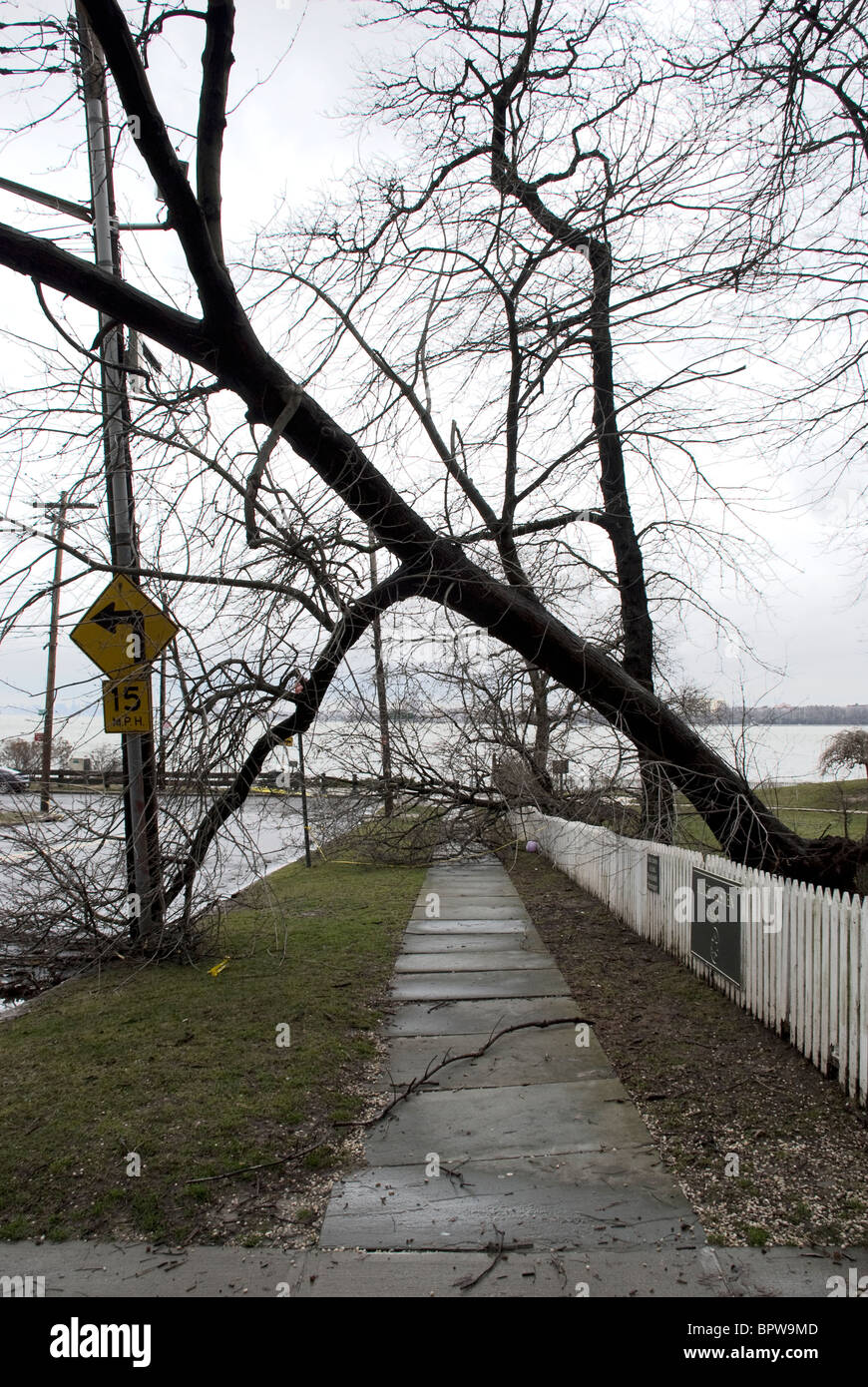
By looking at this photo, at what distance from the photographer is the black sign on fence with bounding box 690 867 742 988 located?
700 cm

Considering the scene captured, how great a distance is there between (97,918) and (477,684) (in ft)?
13.7

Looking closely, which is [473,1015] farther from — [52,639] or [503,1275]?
[52,639]

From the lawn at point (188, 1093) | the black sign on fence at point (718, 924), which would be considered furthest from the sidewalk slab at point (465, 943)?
the black sign on fence at point (718, 924)

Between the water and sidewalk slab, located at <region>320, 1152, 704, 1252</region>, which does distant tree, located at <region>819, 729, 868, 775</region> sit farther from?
sidewalk slab, located at <region>320, 1152, 704, 1252</region>

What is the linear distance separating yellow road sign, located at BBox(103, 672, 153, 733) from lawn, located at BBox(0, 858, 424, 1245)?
78.5 inches

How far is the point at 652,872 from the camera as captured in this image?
31.4 ft

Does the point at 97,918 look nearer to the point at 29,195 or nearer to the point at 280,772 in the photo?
the point at 280,772

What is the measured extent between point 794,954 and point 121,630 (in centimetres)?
561

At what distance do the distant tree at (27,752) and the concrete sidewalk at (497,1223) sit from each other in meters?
3.18

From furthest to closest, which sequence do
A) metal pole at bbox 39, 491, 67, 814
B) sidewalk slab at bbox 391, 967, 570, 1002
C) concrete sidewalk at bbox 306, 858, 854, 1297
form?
sidewalk slab at bbox 391, 967, 570, 1002
metal pole at bbox 39, 491, 67, 814
concrete sidewalk at bbox 306, 858, 854, 1297

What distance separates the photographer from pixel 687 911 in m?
8.47

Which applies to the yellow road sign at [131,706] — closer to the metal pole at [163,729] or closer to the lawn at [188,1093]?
the metal pole at [163,729]

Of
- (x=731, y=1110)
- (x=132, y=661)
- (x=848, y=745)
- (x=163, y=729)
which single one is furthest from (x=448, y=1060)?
(x=848, y=745)

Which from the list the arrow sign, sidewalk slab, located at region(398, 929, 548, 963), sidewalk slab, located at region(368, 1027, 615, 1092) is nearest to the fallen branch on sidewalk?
sidewalk slab, located at region(368, 1027, 615, 1092)
